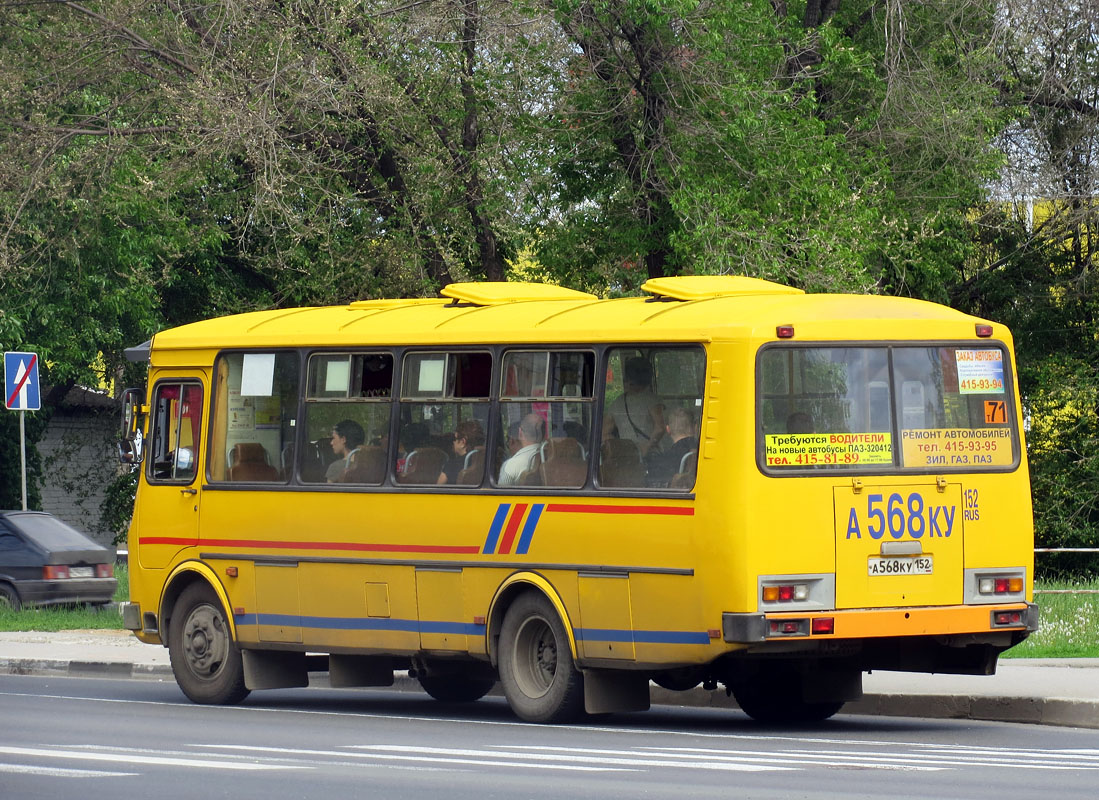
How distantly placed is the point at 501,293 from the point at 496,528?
2123 millimetres

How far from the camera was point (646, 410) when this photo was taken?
44.0ft

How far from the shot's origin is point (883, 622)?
509 inches

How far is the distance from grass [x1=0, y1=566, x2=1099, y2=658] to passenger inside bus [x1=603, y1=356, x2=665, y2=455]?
17.6 ft

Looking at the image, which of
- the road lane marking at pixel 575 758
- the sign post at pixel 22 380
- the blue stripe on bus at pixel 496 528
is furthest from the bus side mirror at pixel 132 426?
the sign post at pixel 22 380

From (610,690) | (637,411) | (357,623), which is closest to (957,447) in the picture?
(637,411)

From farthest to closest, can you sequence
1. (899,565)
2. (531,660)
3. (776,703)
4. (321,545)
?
1. (321,545)
2. (776,703)
3. (531,660)
4. (899,565)

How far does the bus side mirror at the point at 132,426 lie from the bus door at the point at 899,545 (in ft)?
21.4

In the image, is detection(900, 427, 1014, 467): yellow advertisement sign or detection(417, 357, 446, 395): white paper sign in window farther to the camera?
detection(417, 357, 446, 395): white paper sign in window

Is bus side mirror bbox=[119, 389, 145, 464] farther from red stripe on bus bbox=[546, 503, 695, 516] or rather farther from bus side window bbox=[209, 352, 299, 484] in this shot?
red stripe on bus bbox=[546, 503, 695, 516]

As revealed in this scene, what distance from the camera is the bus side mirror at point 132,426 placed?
1706cm

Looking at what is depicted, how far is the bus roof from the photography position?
1319 centimetres

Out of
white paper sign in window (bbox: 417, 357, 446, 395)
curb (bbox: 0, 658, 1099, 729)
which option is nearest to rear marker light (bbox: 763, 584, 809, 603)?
curb (bbox: 0, 658, 1099, 729)

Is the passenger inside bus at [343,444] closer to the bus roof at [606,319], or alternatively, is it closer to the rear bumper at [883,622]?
the bus roof at [606,319]

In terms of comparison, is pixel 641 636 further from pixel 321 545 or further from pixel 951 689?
pixel 321 545
